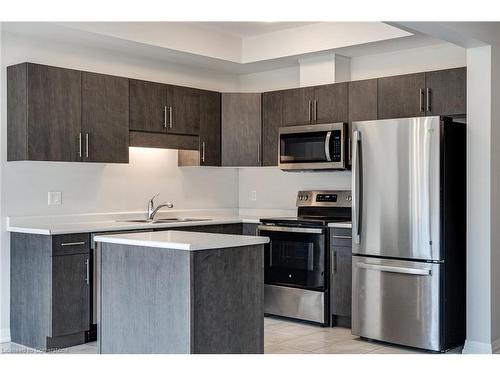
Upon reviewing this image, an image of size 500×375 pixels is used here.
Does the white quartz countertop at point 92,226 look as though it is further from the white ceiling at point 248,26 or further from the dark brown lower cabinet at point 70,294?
the white ceiling at point 248,26

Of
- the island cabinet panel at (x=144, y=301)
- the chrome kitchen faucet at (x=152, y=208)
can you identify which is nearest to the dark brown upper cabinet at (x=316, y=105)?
the chrome kitchen faucet at (x=152, y=208)

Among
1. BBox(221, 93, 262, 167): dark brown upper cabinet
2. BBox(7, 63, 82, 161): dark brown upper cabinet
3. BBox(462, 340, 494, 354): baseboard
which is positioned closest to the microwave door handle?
BBox(221, 93, 262, 167): dark brown upper cabinet

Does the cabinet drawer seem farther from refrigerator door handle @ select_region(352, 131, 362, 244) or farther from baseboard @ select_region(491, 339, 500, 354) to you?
baseboard @ select_region(491, 339, 500, 354)

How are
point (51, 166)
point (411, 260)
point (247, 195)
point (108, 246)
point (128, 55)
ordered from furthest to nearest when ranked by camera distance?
1. point (247, 195)
2. point (128, 55)
3. point (51, 166)
4. point (411, 260)
5. point (108, 246)

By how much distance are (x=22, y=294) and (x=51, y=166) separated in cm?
106

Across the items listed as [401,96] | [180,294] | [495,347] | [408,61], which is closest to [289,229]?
[401,96]

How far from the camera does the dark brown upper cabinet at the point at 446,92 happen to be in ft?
16.9

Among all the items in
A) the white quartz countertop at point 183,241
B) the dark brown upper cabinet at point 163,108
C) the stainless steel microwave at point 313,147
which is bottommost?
the white quartz countertop at point 183,241

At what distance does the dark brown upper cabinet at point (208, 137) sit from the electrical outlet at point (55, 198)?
1.36 meters

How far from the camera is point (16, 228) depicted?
501 centimetres

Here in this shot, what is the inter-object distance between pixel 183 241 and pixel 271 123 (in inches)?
115
